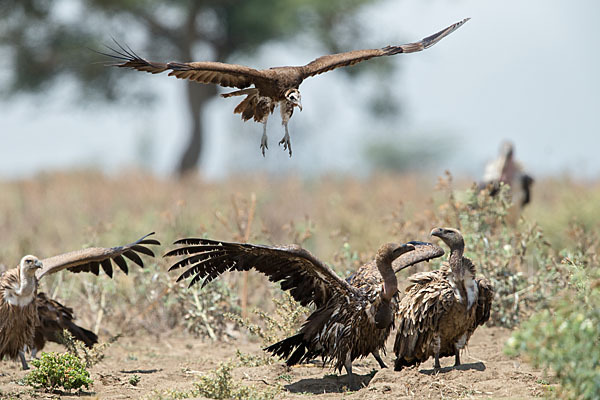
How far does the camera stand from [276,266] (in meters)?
5.76

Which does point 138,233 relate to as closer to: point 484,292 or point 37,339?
point 37,339

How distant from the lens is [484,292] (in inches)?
240

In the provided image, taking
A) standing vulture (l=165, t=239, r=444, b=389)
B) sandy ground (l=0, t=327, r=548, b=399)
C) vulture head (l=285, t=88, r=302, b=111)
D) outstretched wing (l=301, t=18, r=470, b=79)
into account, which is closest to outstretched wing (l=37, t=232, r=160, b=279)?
sandy ground (l=0, t=327, r=548, b=399)

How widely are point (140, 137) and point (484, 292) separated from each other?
50.4 metres

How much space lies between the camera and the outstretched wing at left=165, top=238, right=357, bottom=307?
218 inches

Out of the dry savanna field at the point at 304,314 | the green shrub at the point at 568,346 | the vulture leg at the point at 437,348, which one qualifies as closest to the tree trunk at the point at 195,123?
the dry savanna field at the point at 304,314

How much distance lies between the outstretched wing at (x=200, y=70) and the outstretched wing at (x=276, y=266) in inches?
54.9

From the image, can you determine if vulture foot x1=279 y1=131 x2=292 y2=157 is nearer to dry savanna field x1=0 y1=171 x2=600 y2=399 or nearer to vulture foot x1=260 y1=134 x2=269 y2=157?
vulture foot x1=260 y1=134 x2=269 y2=157

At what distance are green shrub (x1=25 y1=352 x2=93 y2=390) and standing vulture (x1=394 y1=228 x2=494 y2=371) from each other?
2.36 meters

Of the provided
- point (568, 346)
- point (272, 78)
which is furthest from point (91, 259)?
point (568, 346)

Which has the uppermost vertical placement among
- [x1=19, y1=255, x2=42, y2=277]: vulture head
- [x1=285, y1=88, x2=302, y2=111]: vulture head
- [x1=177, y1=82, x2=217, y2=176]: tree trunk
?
[x1=177, y1=82, x2=217, y2=176]: tree trunk

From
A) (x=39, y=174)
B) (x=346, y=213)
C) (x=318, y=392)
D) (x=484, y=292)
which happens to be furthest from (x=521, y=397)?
(x=39, y=174)

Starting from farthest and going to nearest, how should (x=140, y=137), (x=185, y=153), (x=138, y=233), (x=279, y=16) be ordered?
(x=140, y=137), (x=185, y=153), (x=279, y=16), (x=138, y=233)

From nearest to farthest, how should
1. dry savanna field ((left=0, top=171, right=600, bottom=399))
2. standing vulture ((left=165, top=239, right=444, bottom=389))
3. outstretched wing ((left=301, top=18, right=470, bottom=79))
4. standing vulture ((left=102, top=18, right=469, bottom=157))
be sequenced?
dry savanna field ((left=0, top=171, right=600, bottom=399))
standing vulture ((left=165, top=239, right=444, bottom=389))
standing vulture ((left=102, top=18, right=469, bottom=157))
outstretched wing ((left=301, top=18, right=470, bottom=79))
